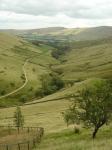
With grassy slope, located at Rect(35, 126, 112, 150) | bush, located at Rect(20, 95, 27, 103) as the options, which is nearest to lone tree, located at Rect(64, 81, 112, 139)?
grassy slope, located at Rect(35, 126, 112, 150)

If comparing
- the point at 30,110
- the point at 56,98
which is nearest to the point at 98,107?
the point at 30,110

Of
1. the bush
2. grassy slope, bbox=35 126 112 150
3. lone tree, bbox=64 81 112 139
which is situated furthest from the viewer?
the bush

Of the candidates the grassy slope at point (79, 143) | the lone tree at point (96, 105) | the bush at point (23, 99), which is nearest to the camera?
the grassy slope at point (79, 143)

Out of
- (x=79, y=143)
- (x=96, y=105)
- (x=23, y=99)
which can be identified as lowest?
(x=23, y=99)

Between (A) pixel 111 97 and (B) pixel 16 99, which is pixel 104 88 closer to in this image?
(A) pixel 111 97

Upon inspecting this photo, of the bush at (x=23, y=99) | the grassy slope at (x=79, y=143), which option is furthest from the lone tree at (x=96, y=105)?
the bush at (x=23, y=99)

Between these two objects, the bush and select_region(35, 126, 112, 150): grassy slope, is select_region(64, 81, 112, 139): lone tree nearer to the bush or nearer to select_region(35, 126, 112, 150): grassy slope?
select_region(35, 126, 112, 150): grassy slope

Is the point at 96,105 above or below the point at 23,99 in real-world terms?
above

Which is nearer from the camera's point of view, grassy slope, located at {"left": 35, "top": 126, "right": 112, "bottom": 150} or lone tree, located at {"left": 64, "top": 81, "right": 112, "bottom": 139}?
grassy slope, located at {"left": 35, "top": 126, "right": 112, "bottom": 150}

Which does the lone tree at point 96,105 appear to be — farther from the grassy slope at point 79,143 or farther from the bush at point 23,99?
the bush at point 23,99

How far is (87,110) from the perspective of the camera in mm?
53438

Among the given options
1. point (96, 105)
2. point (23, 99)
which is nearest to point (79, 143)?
point (96, 105)

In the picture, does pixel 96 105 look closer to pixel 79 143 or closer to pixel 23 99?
pixel 79 143

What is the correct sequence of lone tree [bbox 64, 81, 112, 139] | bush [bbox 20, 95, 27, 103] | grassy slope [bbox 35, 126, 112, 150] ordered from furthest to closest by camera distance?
bush [bbox 20, 95, 27, 103]
lone tree [bbox 64, 81, 112, 139]
grassy slope [bbox 35, 126, 112, 150]
